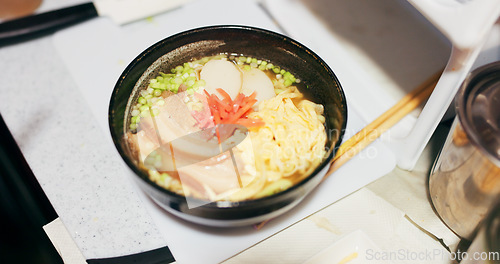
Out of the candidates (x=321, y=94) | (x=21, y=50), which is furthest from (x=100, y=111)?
(x=321, y=94)

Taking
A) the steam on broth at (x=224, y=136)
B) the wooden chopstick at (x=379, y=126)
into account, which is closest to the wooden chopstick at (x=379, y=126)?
the wooden chopstick at (x=379, y=126)

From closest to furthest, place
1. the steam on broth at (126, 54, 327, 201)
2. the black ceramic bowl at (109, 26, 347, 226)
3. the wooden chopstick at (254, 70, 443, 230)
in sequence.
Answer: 1. the black ceramic bowl at (109, 26, 347, 226)
2. the steam on broth at (126, 54, 327, 201)
3. the wooden chopstick at (254, 70, 443, 230)

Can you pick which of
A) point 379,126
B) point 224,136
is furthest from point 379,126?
point 224,136

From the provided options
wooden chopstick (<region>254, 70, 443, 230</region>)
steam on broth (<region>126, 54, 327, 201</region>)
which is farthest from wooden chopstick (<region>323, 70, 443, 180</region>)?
steam on broth (<region>126, 54, 327, 201</region>)

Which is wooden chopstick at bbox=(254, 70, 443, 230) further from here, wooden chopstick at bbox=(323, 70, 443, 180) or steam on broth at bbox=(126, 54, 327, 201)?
steam on broth at bbox=(126, 54, 327, 201)

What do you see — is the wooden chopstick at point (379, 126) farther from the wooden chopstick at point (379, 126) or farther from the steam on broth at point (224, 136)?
the steam on broth at point (224, 136)

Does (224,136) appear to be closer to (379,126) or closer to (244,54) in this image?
(244,54)

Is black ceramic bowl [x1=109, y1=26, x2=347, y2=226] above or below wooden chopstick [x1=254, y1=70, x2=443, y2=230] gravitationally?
above

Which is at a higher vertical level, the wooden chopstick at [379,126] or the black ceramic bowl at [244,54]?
the black ceramic bowl at [244,54]
